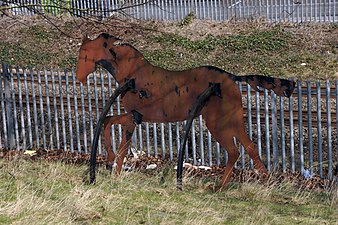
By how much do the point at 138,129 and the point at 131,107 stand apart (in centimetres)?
325

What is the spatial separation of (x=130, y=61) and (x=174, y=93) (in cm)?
71

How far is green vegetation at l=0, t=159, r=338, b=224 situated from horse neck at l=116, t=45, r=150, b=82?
1341 millimetres

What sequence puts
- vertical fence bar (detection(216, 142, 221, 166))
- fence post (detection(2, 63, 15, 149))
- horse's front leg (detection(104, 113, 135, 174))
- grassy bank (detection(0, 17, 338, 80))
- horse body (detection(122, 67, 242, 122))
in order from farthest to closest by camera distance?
grassy bank (detection(0, 17, 338, 80)) → fence post (detection(2, 63, 15, 149)) → vertical fence bar (detection(216, 142, 221, 166)) → horse's front leg (detection(104, 113, 135, 174)) → horse body (detection(122, 67, 242, 122))

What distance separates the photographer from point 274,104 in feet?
35.2

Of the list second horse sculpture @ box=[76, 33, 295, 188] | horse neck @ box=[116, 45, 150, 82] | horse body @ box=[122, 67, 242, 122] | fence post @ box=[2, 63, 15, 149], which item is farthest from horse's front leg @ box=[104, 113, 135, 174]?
fence post @ box=[2, 63, 15, 149]

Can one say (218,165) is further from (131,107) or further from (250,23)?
(250,23)

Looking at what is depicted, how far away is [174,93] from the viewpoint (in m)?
8.63

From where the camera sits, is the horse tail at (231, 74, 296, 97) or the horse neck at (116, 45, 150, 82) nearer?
the horse tail at (231, 74, 296, 97)

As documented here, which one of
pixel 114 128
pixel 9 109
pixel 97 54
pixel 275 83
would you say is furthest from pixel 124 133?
pixel 9 109

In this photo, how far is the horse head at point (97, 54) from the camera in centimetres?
884

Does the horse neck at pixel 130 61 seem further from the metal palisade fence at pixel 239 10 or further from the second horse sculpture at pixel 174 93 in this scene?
the metal palisade fence at pixel 239 10

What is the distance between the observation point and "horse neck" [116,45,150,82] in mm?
8742

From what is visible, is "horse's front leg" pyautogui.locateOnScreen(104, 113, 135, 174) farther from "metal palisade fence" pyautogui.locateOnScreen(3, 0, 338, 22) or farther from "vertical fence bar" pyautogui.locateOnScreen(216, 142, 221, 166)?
"metal palisade fence" pyautogui.locateOnScreen(3, 0, 338, 22)

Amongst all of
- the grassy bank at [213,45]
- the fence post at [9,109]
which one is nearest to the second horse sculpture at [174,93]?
the fence post at [9,109]
